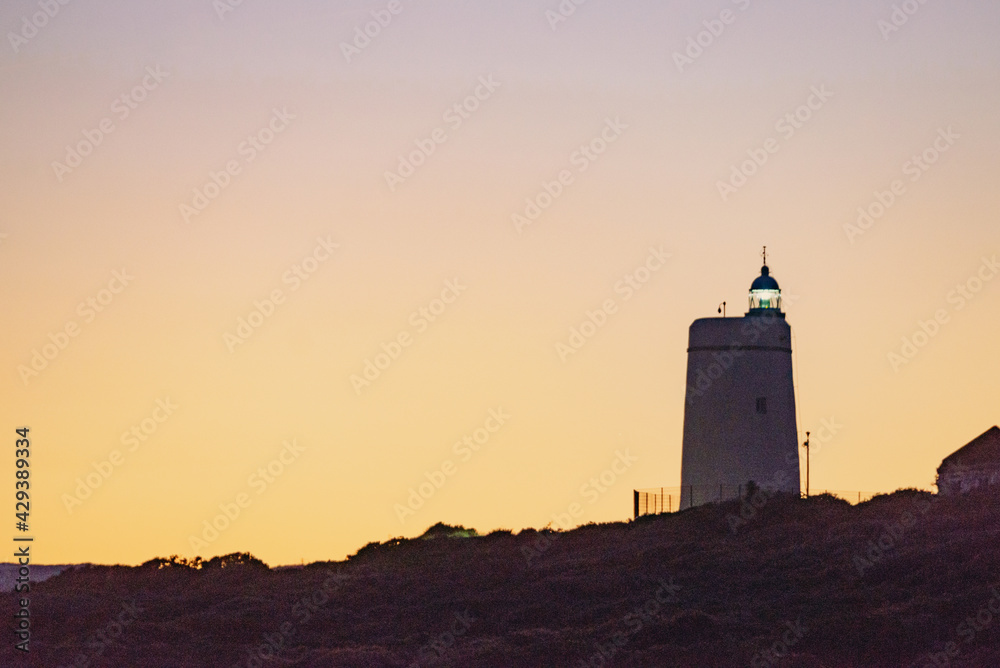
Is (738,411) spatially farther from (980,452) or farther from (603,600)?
(603,600)

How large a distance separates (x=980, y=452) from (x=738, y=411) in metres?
8.49

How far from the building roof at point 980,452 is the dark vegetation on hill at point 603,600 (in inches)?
68.3

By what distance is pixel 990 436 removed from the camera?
4566 centimetres

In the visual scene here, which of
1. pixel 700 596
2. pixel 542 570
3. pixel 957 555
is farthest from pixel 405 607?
pixel 957 555

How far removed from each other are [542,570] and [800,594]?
8378 millimetres

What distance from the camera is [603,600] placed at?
36.8 metres

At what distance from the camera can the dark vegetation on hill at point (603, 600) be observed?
31.7 metres
